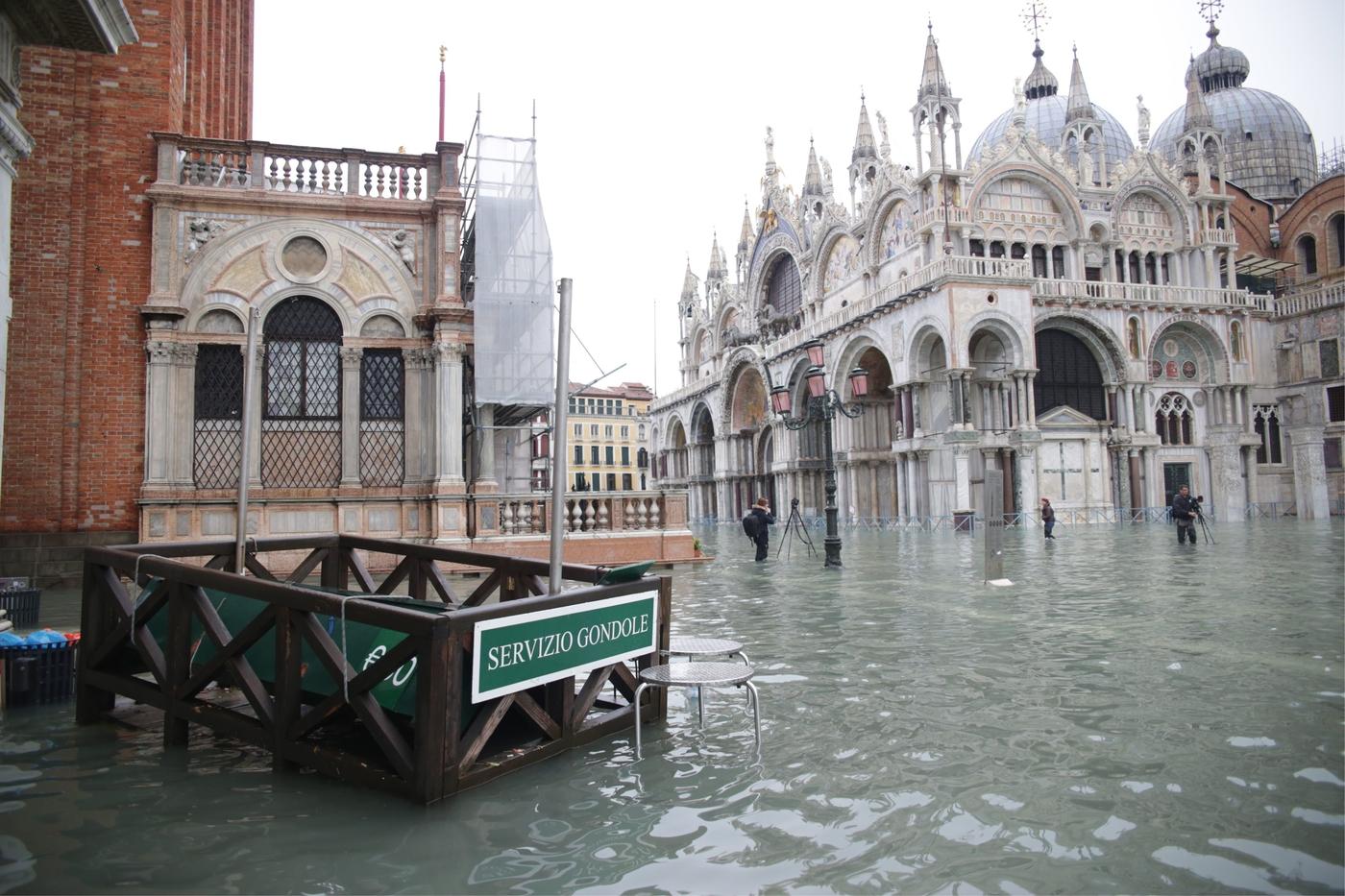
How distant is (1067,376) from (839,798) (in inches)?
1357

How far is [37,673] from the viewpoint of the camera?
21.3 feet

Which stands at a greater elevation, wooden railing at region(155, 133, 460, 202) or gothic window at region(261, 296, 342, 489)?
wooden railing at region(155, 133, 460, 202)

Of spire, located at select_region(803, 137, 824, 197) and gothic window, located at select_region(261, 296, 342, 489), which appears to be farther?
spire, located at select_region(803, 137, 824, 197)

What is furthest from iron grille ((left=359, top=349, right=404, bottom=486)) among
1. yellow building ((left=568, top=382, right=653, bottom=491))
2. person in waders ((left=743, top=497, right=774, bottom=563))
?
Result: yellow building ((left=568, top=382, right=653, bottom=491))

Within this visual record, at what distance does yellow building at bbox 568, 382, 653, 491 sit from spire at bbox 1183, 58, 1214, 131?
4941 cm

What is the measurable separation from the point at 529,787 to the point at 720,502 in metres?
47.6

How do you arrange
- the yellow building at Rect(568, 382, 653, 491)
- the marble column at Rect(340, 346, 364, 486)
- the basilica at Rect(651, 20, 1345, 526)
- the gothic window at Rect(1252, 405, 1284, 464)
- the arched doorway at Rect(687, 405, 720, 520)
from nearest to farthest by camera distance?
the marble column at Rect(340, 346, 364, 486) → the basilica at Rect(651, 20, 1345, 526) → the gothic window at Rect(1252, 405, 1284, 464) → the arched doorway at Rect(687, 405, 720, 520) → the yellow building at Rect(568, 382, 653, 491)

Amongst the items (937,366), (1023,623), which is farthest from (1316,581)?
(937,366)

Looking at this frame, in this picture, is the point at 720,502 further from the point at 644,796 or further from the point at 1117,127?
the point at 644,796

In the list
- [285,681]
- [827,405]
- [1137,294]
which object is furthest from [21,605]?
[1137,294]

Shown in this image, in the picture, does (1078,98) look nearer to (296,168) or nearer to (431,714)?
(296,168)

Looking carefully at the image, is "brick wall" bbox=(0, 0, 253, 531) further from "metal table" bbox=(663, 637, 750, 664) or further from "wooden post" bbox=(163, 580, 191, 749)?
"metal table" bbox=(663, 637, 750, 664)

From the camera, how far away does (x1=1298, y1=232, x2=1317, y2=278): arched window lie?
144 ft

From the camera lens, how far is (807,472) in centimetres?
4144
